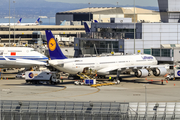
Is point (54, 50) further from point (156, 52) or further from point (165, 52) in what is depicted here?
point (156, 52)

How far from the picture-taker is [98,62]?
69.9m

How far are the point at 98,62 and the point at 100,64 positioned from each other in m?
0.61

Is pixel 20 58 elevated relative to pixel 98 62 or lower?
elevated

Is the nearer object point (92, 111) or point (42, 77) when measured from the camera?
point (92, 111)

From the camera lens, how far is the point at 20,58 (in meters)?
79.9

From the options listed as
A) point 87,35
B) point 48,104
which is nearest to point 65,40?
point 87,35

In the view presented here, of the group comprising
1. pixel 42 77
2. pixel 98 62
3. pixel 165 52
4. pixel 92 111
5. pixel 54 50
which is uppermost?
pixel 54 50

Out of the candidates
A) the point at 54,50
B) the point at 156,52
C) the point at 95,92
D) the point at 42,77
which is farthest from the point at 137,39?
the point at 95,92

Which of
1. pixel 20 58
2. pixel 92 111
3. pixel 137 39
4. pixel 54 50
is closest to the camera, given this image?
pixel 92 111

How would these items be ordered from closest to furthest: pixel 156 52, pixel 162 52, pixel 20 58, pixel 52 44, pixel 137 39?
pixel 52 44 → pixel 20 58 → pixel 162 52 → pixel 156 52 → pixel 137 39

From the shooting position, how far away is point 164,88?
61688 mm

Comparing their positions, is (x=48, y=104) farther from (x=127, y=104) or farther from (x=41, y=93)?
(x=41, y=93)

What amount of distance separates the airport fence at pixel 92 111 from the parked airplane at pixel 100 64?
99.9 ft

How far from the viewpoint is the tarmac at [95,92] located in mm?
50844
